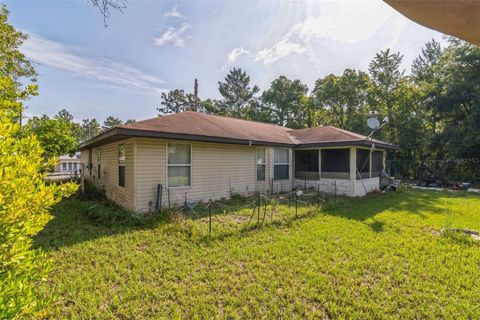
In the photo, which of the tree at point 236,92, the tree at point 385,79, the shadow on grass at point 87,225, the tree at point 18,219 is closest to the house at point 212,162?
the shadow on grass at point 87,225

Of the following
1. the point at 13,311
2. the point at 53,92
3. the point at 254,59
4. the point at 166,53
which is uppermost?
the point at 254,59

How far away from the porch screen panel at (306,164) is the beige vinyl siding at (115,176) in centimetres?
758

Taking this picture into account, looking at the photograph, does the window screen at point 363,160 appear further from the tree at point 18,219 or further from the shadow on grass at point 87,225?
the tree at point 18,219

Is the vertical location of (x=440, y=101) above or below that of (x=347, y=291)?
above

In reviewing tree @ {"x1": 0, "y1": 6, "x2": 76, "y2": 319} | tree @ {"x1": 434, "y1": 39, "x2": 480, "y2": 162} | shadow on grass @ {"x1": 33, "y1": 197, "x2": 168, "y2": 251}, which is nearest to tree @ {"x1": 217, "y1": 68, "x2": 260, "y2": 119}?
tree @ {"x1": 434, "y1": 39, "x2": 480, "y2": 162}

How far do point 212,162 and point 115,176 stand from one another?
367cm

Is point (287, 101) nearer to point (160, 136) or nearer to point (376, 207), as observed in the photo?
point (376, 207)

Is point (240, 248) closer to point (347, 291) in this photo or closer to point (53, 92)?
point (347, 291)

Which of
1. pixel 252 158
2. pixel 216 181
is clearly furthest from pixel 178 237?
pixel 252 158

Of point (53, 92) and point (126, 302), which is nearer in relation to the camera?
point (126, 302)

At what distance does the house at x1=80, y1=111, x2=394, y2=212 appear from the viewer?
22.0 feet

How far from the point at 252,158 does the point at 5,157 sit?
8.07 metres

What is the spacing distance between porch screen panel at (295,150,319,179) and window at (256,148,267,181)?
2264 millimetres

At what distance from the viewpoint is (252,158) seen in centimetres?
948
